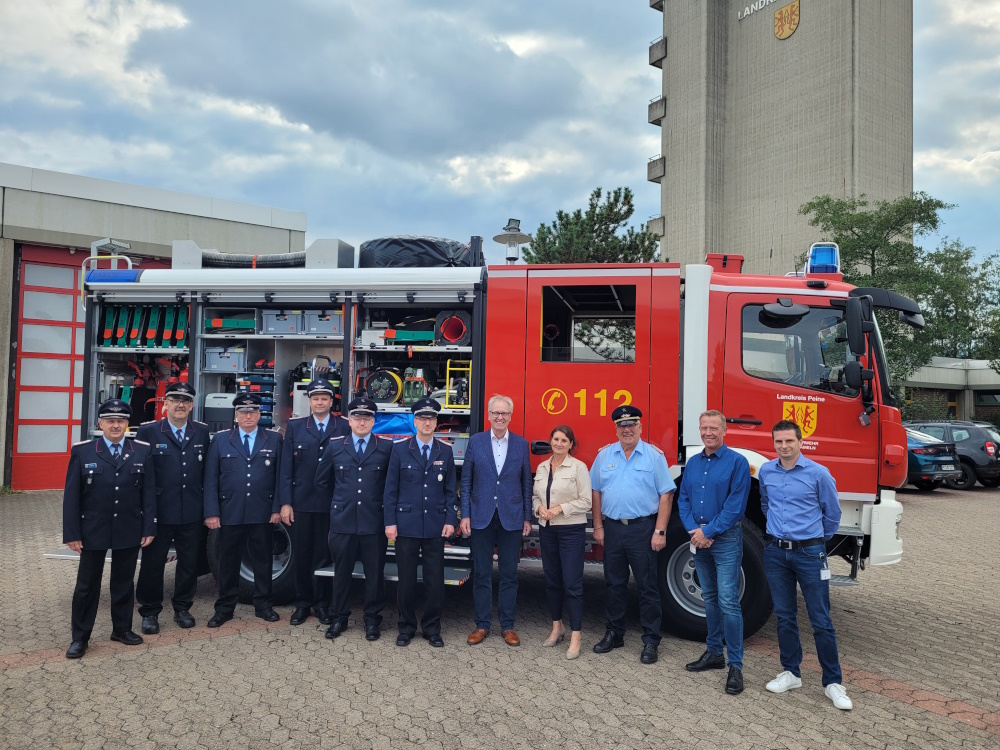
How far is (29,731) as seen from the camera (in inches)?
152

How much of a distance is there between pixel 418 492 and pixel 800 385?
3157 mm

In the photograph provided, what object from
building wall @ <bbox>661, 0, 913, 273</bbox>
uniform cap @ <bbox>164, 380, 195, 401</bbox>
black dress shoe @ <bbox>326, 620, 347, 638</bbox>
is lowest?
black dress shoe @ <bbox>326, 620, 347, 638</bbox>

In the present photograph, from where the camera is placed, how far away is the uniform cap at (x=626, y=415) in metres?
5.13

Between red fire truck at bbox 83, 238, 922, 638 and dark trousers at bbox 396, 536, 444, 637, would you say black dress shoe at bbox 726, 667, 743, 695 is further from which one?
dark trousers at bbox 396, 536, 444, 637

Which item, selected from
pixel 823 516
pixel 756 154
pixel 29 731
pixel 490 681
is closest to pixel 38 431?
pixel 29 731

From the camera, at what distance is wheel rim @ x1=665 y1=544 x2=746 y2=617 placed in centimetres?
545

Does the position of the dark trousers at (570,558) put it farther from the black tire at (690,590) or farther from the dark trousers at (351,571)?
the dark trousers at (351,571)

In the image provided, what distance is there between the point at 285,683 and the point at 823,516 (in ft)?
12.2

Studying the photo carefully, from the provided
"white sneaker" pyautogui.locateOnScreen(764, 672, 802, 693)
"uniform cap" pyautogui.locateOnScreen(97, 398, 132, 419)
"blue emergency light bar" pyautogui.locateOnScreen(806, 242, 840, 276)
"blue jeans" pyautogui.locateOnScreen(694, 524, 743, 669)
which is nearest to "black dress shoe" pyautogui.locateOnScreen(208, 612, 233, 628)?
"uniform cap" pyautogui.locateOnScreen(97, 398, 132, 419)

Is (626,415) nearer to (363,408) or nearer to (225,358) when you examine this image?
(363,408)

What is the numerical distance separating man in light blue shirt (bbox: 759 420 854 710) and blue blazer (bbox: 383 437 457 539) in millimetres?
2384

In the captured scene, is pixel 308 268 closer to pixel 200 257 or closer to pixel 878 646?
pixel 200 257

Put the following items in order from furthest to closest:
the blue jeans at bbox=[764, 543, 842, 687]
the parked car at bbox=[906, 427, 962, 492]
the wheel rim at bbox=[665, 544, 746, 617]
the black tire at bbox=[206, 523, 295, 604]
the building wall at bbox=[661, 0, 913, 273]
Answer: the building wall at bbox=[661, 0, 913, 273] → the parked car at bbox=[906, 427, 962, 492] → the black tire at bbox=[206, 523, 295, 604] → the wheel rim at bbox=[665, 544, 746, 617] → the blue jeans at bbox=[764, 543, 842, 687]

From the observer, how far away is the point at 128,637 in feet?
17.2
